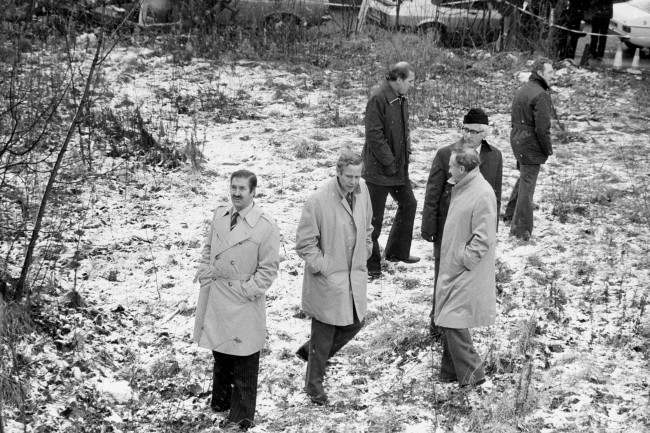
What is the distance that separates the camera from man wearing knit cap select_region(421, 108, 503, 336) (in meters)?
6.10

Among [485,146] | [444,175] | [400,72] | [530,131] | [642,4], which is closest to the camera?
[444,175]

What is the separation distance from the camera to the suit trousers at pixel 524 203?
27.0ft

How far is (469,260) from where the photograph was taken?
539 cm

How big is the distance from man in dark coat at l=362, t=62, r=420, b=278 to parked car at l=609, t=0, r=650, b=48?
10395 mm

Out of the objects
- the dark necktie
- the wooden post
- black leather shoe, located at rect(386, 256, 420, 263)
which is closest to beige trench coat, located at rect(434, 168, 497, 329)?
the dark necktie

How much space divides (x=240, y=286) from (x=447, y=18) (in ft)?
41.4

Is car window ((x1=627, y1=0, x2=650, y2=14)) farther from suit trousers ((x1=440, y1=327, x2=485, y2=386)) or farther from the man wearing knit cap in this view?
suit trousers ((x1=440, y1=327, x2=485, y2=386))

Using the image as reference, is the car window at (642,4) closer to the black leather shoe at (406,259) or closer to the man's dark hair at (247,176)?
the black leather shoe at (406,259)

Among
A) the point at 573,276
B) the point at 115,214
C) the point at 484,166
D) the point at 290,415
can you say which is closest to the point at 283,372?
the point at 290,415

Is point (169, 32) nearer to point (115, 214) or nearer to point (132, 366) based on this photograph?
point (115, 214)

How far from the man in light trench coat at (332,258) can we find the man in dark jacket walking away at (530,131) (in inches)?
118

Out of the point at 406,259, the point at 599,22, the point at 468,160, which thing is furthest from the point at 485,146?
the point at 599,22

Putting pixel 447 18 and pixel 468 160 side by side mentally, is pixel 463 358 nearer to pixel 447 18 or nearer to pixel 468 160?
pixel 468 160

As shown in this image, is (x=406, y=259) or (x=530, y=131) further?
(x=530, y=131)
